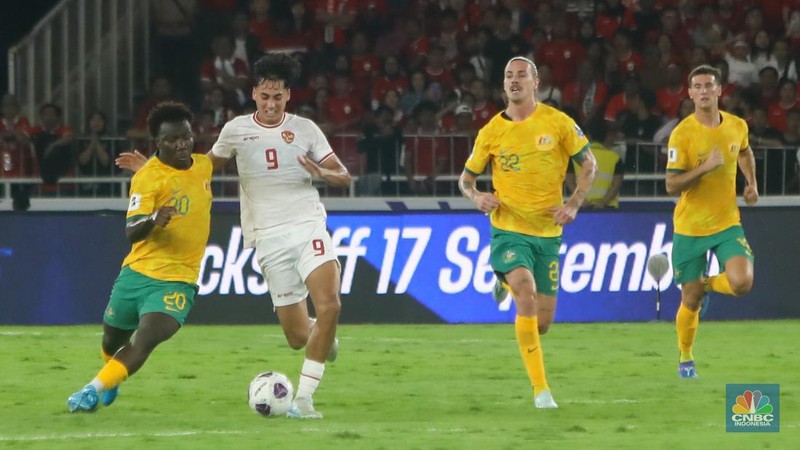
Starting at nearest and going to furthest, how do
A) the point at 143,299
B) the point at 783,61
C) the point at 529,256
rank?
the point at 143,299 → the point at 529,256 → the point at 783,61

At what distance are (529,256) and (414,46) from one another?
37.1 ft

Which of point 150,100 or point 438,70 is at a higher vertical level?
point 438,70

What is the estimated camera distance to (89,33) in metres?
21.4

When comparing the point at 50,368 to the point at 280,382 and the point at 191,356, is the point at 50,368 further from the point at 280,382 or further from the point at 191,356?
the point at 280,382

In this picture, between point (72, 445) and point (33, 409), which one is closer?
point (72, 445)

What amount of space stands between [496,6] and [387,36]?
4.98 ft

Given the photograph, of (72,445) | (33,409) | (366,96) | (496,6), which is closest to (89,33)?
(366,96)

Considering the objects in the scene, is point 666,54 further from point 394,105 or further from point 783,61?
point 394,105

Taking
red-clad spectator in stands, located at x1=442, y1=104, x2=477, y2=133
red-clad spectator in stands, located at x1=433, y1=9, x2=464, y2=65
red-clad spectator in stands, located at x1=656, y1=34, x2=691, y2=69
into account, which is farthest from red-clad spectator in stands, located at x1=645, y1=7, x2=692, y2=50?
red-clad spectator in stands, located at x1=442, y1=104, x2=477, y2=133

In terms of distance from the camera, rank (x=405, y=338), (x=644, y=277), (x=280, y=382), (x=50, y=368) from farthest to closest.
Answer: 1. (x=644, y=277)
2. (x=405, y=338)
3. (x=50, y=368)
4. (x=280, y=382)

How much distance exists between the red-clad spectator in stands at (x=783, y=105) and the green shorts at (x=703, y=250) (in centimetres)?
834

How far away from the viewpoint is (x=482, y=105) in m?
20.5

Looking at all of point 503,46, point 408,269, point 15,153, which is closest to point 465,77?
point 503,46

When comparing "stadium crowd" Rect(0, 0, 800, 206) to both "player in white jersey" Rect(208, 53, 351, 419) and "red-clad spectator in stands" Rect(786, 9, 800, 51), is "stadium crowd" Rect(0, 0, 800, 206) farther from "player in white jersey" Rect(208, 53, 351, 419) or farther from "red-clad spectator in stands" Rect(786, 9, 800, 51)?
"player in white jersey" Rect(208, 53, 351, 419)
